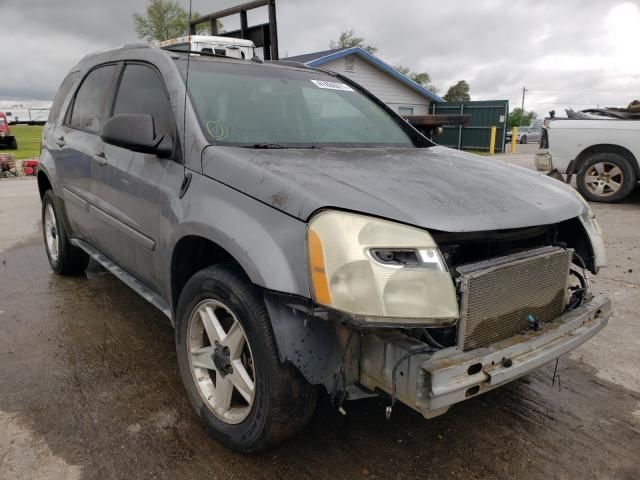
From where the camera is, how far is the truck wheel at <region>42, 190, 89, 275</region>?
4508mm

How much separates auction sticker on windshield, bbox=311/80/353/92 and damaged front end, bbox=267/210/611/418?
1.84 m

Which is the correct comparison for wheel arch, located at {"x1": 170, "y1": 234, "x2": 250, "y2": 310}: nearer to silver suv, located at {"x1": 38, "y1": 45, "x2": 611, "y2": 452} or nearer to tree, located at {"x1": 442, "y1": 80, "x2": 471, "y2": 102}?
silver suv, located at {"x1": 38, "y1": 45, "x2": 611, "y2": 452}

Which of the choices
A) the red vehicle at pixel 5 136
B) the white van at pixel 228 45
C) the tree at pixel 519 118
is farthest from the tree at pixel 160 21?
the tree at pixel 519 118

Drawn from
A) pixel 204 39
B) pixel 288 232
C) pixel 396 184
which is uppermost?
pixel 204 39

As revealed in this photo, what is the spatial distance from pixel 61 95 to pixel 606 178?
814 cm

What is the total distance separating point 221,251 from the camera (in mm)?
2449

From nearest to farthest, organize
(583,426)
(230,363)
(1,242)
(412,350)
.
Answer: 1. (412,350)
2. (230,363)
3. (583,426)
4. (1,242)

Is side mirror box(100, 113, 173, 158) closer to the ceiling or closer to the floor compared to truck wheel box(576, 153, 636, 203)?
closer to the ceiling

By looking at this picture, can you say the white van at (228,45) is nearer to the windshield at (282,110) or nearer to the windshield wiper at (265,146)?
the windshield at (282,110)

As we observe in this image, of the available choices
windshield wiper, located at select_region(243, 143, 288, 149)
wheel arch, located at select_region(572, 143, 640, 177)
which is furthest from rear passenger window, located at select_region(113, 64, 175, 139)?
wheel arch, located at select_region(572, 143, 640, 177)

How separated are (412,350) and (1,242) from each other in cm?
625

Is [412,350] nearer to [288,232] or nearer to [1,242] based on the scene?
[288,232]

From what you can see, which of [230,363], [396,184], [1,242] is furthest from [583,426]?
[1,242]

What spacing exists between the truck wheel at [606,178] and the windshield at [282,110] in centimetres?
629
